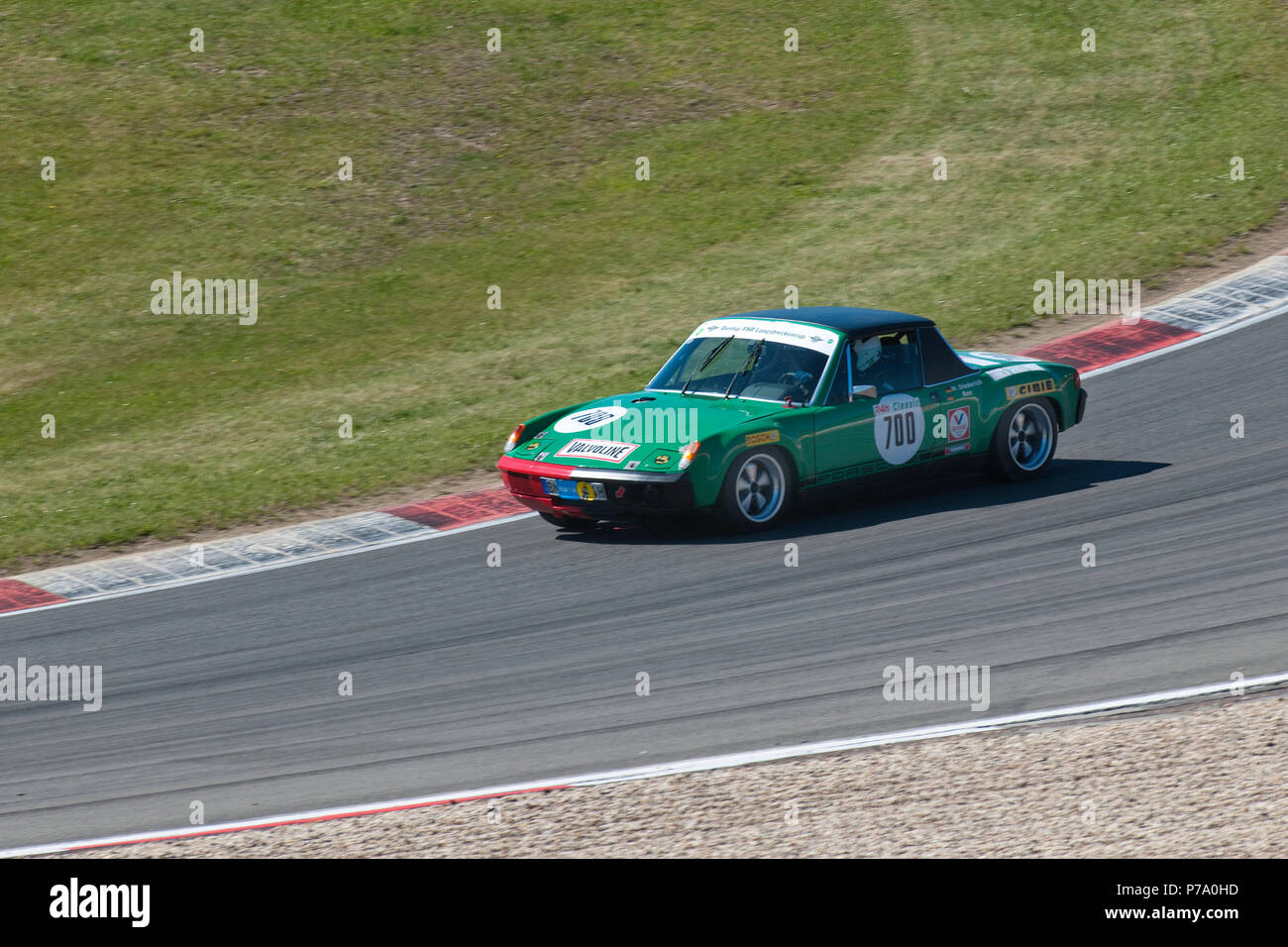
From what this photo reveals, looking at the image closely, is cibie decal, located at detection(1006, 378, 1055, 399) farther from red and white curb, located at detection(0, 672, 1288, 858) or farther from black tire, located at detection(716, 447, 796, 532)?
red and white curb, located at detection(0, 672, 1288, 858)

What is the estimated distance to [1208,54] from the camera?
83.5ft

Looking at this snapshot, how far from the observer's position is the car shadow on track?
1136 centimetres

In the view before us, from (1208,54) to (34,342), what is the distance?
17.9 meters

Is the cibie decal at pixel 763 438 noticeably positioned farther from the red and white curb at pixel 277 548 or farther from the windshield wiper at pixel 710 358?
the red and white curb at pixel 277 548

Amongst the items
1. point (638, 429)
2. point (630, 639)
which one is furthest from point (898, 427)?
point (630, 639)

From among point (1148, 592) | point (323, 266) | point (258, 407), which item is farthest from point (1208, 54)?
point (1148, 592)

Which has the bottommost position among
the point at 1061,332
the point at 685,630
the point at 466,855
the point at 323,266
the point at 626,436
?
the point at 466,855

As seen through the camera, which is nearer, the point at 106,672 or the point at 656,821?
the point at 656,821

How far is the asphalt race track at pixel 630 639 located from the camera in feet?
25.6

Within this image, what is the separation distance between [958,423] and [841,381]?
100cm

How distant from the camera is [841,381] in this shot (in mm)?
11492
